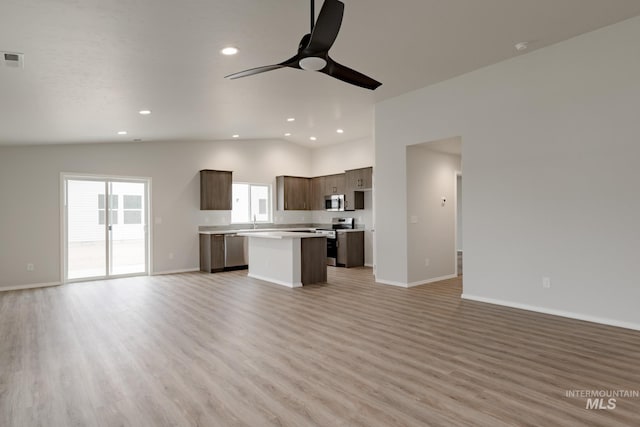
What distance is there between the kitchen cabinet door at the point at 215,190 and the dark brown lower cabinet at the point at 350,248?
2.75m

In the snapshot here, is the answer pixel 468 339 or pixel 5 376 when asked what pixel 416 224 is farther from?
pixel 5 376

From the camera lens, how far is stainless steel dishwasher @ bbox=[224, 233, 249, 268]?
825 cm

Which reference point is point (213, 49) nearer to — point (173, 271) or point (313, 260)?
point (313, 260)

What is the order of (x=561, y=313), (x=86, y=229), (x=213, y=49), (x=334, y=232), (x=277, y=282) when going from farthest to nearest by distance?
1. (x=334, y=232)
2. (x=86, y=229)
3. (x=277, y=282)
4. (x=561, y=313)
5. (x=213, y=49)

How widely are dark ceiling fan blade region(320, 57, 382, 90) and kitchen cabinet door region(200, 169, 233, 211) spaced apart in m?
5.73

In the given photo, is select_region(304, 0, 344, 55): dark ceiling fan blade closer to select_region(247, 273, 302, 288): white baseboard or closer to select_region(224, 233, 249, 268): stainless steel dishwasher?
select_region(247, 273, 302, 288): white baseboard

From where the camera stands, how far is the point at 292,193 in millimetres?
9766

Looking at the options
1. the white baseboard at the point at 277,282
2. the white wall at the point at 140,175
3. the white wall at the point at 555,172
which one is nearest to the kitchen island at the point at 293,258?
the white baseboard at the point at 277,282

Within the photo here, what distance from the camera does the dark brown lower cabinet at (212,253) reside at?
26.2 feet

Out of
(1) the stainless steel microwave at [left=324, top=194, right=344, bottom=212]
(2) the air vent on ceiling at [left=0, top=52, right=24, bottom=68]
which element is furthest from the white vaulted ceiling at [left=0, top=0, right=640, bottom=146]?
(1) the stainless steel microwave at [left=324, top=194, right=344, bottom=212]

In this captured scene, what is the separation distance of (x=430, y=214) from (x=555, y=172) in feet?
7.66

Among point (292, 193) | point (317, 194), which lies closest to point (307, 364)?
point (292, 193)

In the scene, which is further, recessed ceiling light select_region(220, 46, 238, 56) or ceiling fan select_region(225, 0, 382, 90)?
recessed ceiling light select_region(220, 46, 238, 56)

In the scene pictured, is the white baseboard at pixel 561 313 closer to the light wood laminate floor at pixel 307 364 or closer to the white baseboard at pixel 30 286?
the light wood laminate floor at pixel 307 364
